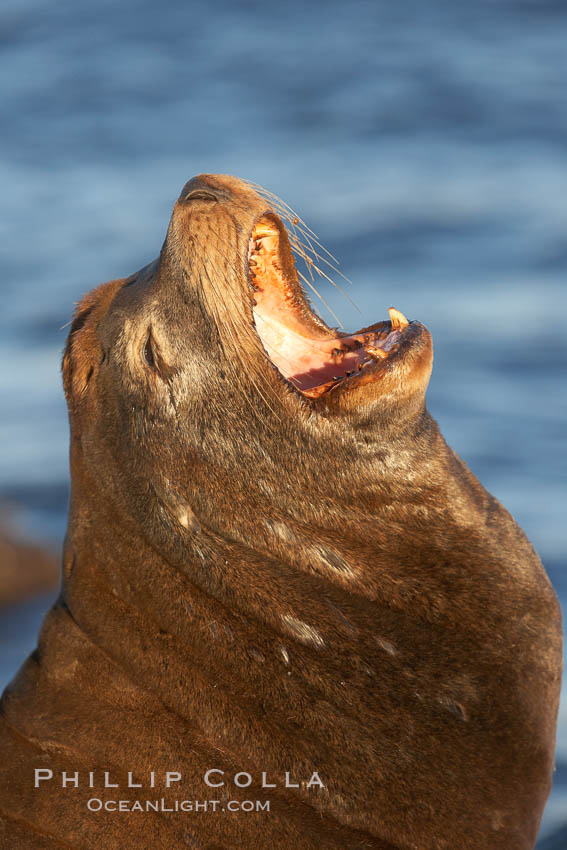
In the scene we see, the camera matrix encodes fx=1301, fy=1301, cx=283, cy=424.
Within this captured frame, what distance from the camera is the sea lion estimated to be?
3592mm

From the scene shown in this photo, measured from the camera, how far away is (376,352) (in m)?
3.91

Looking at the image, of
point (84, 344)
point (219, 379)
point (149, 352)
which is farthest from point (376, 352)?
point (84, 344)

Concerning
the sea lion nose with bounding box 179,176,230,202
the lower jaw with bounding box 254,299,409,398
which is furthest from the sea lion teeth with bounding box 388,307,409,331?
the sea lion nose with bounding box 179,176,230,202

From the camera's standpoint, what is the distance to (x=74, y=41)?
1877 centimetres

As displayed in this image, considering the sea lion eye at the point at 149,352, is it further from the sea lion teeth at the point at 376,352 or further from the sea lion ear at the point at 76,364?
the sea lion teeth at the point at 376,352

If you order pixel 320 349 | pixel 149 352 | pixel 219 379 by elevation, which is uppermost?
pixel 320 349

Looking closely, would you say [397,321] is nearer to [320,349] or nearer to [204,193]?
[320,349]

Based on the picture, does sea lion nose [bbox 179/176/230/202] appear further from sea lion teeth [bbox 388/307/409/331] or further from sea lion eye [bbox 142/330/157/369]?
sea lion teeth [bbox 388/307/409/331]

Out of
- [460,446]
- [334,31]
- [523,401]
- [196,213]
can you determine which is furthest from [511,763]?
[334,31]

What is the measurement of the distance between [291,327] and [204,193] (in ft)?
1.81

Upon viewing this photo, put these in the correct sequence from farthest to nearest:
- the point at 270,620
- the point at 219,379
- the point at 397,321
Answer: the point at 397,321 < the point at 219,379 < the point at 270,620

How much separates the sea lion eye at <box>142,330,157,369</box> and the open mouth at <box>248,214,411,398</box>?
14.3 inches

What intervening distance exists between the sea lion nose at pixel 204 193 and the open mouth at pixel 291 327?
146mm

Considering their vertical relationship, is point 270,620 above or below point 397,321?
below
